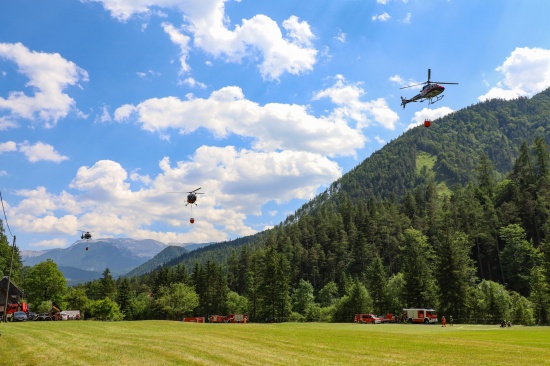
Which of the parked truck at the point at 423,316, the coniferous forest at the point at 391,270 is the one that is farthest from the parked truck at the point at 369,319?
the coniferous forest at the point at 391,270

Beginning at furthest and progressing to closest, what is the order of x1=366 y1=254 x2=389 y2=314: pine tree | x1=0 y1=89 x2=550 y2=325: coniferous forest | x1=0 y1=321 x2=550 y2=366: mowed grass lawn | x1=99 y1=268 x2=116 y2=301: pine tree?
1. x1=99 y1=268 x2=116 y2=301: pine tree
2. x1=366 y1=254 x2=389 y2=314: pine tree
3. x1=0 y1=89 x2=550 y2=325: coniferous forest
4. x1=0 y1=321 x2=550 y2=366: mowed grass lawn

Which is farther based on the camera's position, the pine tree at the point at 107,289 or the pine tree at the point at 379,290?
the pine tree at the point at 107,289

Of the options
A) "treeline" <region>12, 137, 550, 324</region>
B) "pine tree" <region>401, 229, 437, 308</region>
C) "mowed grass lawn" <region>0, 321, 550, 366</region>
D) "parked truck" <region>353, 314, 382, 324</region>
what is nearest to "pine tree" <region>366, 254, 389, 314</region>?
"treeline" <region>12, 137, 550, 324</region>

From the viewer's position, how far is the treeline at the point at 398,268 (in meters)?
83.8

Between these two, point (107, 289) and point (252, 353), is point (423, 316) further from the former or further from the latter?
point (107, 289)

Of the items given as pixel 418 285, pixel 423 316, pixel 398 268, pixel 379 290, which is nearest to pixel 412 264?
pixel 418 285

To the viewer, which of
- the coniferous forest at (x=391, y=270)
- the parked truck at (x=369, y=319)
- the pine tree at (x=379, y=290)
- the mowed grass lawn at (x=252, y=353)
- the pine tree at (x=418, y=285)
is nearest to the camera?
the mowed grass lawn at (x=252, y=353)

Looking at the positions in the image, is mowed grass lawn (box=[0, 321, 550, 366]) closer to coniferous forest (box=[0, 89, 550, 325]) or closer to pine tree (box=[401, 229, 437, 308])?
coniferous forest (box=[0, 89, 550, 325])

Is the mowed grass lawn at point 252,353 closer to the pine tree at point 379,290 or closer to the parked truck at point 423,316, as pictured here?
the parked truck at point 423,316

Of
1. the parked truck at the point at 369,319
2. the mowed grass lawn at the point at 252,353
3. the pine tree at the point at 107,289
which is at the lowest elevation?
the parked truck at the point at 369,319

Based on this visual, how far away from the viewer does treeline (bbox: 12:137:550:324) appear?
275ft

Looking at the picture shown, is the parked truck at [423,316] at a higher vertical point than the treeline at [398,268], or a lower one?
lower

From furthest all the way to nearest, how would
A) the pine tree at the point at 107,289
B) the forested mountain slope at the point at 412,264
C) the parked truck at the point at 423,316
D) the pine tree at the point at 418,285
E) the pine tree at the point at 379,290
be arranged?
the pine tree at the point at 107,289 → the pine tree at the point at 379,290 → the pine tree at the point at 418,285 → the forested mountain slope at the point at 412,264 → the parked truck at the point at 423,316

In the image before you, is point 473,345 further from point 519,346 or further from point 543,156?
point 543,156
